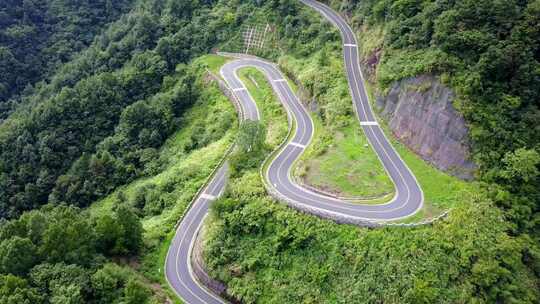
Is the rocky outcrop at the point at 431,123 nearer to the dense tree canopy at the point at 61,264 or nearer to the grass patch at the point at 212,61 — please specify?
the dense tree canopy at the point at 61,264

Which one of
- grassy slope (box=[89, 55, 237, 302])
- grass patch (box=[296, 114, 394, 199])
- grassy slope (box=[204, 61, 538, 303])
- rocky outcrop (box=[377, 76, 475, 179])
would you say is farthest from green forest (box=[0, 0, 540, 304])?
grass patch (box=[296, 114, 394, 199])

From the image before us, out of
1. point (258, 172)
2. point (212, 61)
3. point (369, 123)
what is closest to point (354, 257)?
point (258, 172)

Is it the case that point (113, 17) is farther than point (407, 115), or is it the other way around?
point (113, 17)

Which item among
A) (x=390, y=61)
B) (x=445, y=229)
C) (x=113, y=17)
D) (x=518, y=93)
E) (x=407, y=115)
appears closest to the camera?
(x=445, y=229)

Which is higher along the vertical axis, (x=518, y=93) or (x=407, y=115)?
(x=518, y=93)

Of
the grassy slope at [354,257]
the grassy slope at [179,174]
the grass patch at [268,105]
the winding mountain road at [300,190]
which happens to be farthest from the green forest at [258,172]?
the winding mountain road at [300,190]

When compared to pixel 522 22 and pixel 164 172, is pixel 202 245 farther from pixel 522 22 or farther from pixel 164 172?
pixel 522 22

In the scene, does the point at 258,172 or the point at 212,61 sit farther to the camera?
the point at 212,61

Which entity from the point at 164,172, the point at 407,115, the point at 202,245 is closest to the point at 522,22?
the point at 407,115

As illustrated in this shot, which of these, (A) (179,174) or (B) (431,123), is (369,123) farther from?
(A) (179,174)
